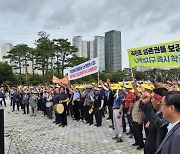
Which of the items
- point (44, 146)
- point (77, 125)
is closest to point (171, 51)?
point (44, 146)

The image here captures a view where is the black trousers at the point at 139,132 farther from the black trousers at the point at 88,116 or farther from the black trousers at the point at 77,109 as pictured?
the black trousers at the point at 77,109

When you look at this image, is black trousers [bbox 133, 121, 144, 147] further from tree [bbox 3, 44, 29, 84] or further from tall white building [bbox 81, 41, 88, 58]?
tall white building [bbox 81, 41, 88, 58]

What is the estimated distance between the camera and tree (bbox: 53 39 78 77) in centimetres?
3959

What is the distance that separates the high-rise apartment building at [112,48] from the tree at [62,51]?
17.4 meters

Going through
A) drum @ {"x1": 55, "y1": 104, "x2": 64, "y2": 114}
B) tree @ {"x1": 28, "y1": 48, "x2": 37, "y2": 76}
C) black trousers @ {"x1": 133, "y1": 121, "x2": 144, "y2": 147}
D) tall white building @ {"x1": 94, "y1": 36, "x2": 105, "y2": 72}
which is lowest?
black trousers @ {"x1": 133, "y1": 121, "x2": 144, "y2": 147}

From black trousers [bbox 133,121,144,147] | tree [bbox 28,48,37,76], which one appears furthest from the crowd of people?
tree [bbox 28,48,37,76]

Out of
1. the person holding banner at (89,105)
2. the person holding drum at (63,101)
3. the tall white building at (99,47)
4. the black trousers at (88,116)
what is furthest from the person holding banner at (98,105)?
the tall white building at (99,47)

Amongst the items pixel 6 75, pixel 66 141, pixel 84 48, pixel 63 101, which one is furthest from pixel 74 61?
pixel 66 141

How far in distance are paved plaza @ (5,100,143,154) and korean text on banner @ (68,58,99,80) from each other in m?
2.81

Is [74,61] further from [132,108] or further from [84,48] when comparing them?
[132,108]

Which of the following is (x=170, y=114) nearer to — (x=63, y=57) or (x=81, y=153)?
(x=81, y=153)

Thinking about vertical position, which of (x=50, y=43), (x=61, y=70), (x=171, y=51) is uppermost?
(x=50, y=43)

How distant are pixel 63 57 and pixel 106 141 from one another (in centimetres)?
3359

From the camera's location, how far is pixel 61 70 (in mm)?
40625
